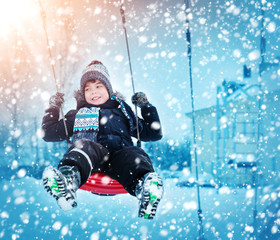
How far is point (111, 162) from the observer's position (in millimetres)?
1918

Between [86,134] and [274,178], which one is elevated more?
[86,134]

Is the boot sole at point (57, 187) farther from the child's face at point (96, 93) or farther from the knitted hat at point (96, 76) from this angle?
the knitted hat at point (96, 76)

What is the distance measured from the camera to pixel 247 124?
10250mm

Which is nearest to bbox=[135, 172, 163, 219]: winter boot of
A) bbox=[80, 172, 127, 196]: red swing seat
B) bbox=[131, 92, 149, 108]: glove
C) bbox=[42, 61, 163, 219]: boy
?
bbox=[42, 61, 163, 219]: boy

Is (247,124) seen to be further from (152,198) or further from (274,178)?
(152,198)

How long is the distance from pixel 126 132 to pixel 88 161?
0.65 m

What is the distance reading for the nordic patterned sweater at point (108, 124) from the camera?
2.10 meters

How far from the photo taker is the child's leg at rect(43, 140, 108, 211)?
4.33 ft

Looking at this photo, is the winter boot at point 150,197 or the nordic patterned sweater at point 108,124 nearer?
the winter boot at point 150,197

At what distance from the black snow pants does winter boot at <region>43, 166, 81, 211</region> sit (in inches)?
6.2

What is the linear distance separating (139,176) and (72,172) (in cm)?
42

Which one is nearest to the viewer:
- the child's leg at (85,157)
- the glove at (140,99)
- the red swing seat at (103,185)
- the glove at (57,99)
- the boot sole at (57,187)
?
the boot sole at (57,187)

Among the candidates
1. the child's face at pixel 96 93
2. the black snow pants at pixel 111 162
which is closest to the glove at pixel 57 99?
the child's face at pixel 96 93

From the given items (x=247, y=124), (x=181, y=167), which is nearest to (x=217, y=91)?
(x=247, y=124)
